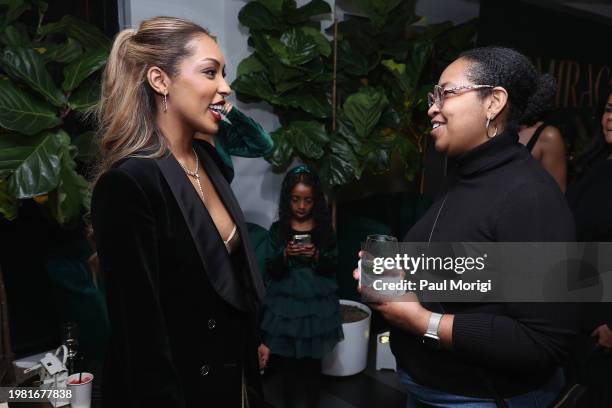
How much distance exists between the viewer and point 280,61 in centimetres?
315

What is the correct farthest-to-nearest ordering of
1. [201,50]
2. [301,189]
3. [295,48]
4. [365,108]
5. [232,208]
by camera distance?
[365,108] → [295,48] → [301,189] → [232,208] → [201,50]

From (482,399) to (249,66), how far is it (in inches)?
102

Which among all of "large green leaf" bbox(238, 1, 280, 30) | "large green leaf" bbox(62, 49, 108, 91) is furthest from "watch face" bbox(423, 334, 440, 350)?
"large green leaf" bbox(238, 1, 280, 30)

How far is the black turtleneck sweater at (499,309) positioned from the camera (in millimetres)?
1141

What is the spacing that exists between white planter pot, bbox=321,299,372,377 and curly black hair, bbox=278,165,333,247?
644 mm

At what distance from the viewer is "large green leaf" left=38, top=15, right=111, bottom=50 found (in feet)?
7.61

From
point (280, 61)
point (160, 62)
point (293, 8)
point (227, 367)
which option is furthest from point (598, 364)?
point (293, 8)

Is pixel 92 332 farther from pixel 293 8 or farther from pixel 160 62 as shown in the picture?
pixel 293 8

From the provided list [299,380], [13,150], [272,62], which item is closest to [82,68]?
[13,150]

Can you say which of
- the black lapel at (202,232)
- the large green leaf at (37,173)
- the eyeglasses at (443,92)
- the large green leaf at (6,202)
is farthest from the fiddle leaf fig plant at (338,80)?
the black lapel at (202,232)

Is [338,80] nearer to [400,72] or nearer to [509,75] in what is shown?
[400,72]

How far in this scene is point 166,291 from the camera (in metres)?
1.22

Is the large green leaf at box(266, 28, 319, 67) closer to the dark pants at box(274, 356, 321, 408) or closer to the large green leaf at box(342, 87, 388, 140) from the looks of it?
the large green leaf at box(342, 87, 388, 140)

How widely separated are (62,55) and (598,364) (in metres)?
2.74
